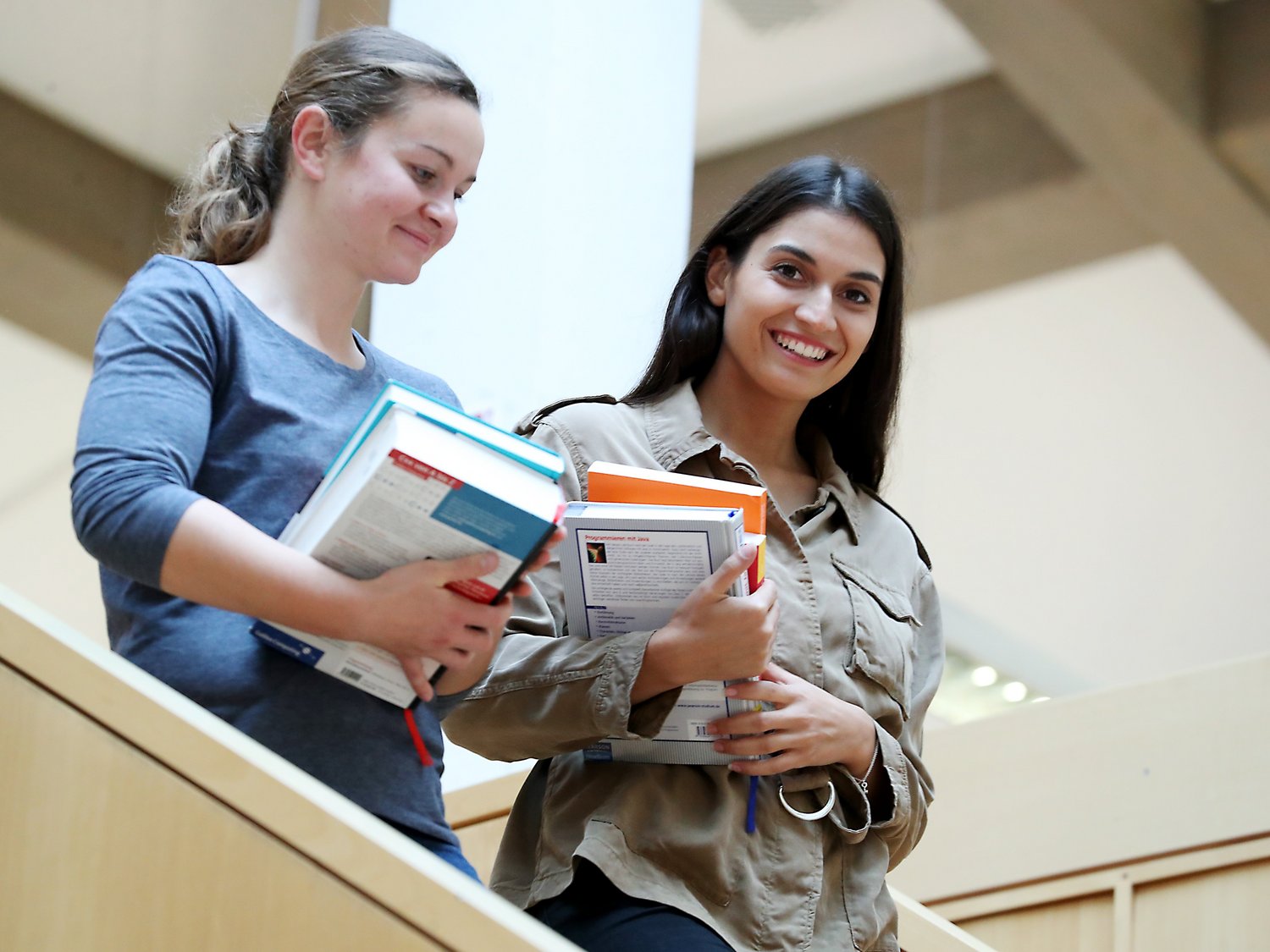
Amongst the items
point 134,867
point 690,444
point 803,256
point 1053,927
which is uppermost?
point 803,256

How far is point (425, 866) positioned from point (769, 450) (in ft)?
2.95

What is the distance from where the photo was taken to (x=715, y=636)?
1.44 metres

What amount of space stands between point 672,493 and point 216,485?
444 millimetres

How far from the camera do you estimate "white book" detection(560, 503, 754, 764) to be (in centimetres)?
142

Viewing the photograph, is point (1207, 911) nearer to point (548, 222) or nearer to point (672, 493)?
point (672, 493)

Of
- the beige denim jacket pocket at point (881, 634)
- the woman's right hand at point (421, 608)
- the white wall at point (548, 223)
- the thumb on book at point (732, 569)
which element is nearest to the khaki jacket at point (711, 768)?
the beige denim jacket pocket at point (881, 634)

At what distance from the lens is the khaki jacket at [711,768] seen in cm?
150

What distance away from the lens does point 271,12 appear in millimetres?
4562

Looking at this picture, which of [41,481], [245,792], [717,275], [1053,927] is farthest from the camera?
[41,481]

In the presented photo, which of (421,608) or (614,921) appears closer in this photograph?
(421,608)

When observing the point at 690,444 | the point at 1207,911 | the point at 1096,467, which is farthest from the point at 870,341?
the point at 1096,467

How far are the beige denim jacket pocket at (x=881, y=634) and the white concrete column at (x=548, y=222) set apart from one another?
Result: 148cm

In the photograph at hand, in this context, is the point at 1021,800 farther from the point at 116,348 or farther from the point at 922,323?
the point at 116,348

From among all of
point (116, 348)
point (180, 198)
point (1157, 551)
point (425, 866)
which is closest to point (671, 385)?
point (180, 198)
